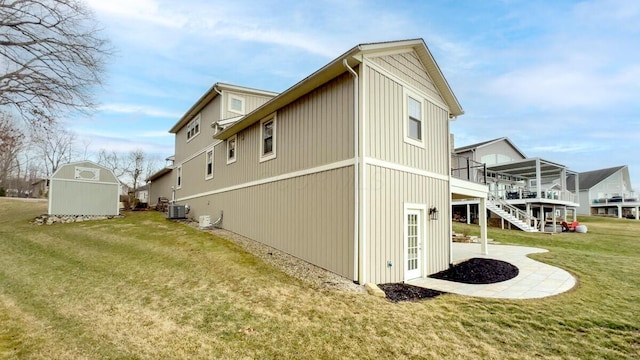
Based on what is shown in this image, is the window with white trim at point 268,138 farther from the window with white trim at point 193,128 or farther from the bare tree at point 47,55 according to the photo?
the window with white trim at point 193,128

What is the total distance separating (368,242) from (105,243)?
972 cm

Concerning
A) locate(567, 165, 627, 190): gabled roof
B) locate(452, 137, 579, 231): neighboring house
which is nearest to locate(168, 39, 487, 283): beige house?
locate(452, 137, 579, 231): neighboring house

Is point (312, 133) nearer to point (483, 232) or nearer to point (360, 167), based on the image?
point (360, 167)

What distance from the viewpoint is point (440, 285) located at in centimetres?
756

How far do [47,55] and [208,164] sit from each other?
7.46m

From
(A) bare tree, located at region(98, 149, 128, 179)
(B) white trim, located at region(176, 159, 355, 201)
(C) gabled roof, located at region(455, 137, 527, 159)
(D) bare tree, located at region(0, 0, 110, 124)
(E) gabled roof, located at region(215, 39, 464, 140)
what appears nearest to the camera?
(E) gabled roof, located at region(215, 39, 464, 140)

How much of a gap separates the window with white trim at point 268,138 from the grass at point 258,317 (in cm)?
344

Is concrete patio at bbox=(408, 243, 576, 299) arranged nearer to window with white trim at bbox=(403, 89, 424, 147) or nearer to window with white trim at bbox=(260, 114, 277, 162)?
window with white trim at bbox=(403, 89, 424, 147)

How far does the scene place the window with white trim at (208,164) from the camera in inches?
606

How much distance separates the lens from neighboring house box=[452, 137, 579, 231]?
67.9 ft

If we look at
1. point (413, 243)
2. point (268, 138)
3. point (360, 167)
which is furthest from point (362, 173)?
point (268, 138)

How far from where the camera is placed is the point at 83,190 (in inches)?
670

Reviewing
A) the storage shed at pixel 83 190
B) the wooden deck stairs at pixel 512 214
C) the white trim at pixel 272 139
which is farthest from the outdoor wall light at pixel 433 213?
the storage shed at pixel 83 190

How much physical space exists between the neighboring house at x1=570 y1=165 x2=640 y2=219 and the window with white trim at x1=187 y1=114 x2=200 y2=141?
134 feet
